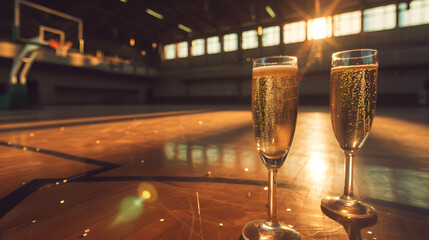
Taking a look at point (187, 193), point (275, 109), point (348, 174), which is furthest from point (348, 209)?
point (187, 193)

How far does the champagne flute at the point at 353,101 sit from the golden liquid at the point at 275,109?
0.32 m

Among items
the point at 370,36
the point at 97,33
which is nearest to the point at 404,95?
the point at 370,36

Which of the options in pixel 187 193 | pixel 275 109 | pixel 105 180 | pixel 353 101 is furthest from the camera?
pixel 105 180

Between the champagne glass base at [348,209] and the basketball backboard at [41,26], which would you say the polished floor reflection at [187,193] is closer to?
the champagne glass base at [348,209]

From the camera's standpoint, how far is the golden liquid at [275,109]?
0.67 meters

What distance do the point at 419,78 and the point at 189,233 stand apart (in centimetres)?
2068

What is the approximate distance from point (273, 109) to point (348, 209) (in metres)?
0.65

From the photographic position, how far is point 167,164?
1789 mm

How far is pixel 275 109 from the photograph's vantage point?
26.1 inches

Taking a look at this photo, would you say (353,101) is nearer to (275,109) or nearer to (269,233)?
(275,109)

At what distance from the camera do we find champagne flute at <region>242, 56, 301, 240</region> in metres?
0.67

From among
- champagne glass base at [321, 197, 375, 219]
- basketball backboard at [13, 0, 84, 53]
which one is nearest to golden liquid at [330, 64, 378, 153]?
champagne glass base at [321, 197, 375, 219]

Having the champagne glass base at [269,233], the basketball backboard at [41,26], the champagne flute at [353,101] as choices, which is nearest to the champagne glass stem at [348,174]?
the champagne flute at [353,101]

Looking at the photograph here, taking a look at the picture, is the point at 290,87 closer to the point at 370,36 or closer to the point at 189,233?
the point at 189,233
